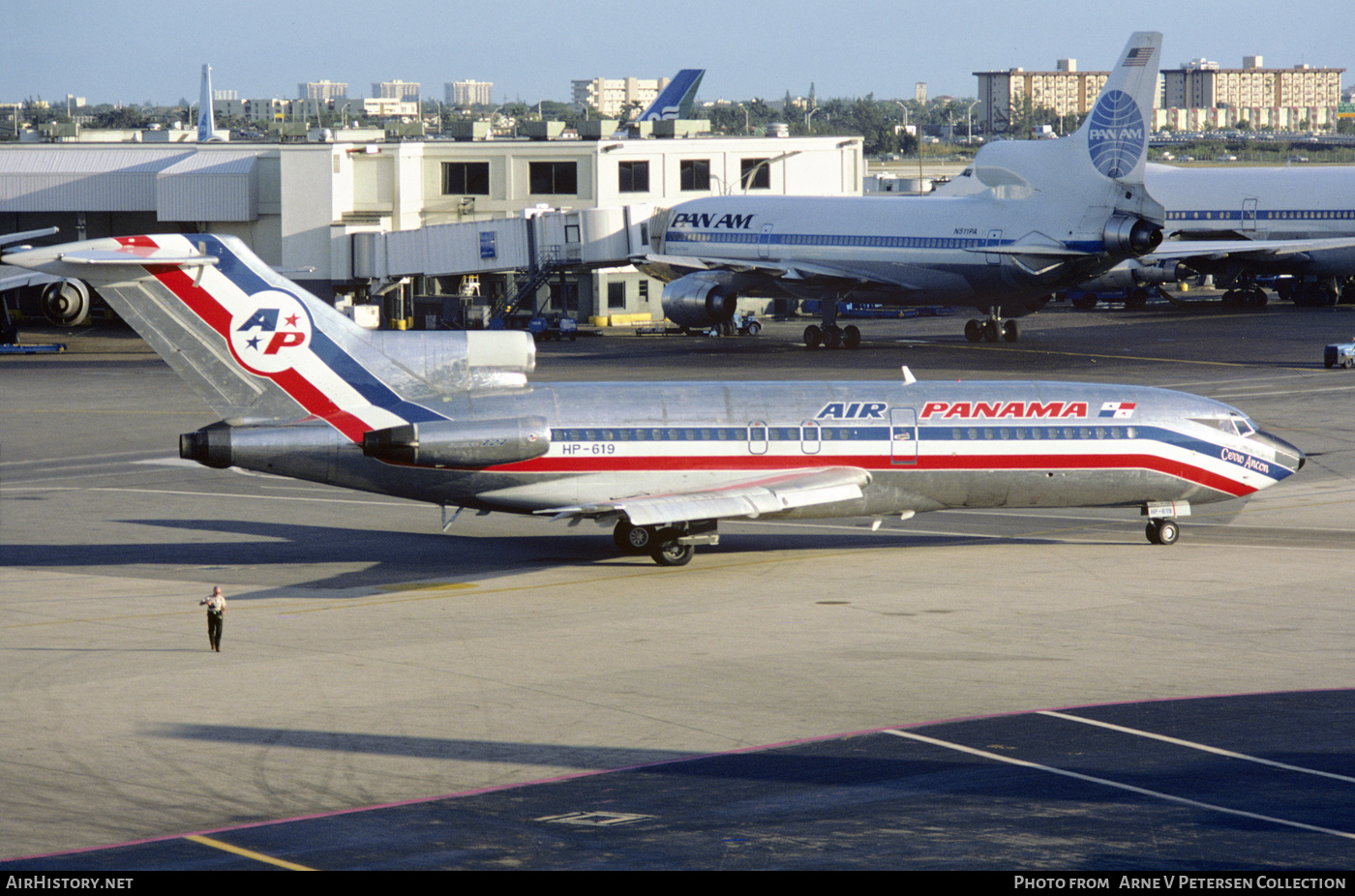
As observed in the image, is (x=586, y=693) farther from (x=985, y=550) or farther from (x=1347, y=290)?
(x=1347, y=290)

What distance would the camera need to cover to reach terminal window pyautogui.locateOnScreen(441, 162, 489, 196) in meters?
100

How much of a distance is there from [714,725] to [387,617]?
1029 cm

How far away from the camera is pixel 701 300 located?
83.8 m

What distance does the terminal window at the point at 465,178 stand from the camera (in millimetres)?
100500

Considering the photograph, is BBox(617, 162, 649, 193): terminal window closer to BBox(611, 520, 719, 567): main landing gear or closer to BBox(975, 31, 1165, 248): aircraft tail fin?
BBox(975, 31, 1165, 248): aircraft tail fin

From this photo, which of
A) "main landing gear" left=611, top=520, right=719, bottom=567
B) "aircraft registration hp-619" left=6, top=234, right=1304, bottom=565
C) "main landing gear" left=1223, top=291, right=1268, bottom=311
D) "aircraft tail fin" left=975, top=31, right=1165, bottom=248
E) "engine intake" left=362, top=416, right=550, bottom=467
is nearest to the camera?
"aircraft registration hp-619" left=6, top=234, right=1304, bottom=565

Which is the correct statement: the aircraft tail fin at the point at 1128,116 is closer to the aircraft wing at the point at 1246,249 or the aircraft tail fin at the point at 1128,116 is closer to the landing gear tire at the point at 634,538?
the aircraft wing at the point at 1246,249

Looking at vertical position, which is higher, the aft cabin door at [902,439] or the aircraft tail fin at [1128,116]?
the aircraft tail fin at [1128,116]

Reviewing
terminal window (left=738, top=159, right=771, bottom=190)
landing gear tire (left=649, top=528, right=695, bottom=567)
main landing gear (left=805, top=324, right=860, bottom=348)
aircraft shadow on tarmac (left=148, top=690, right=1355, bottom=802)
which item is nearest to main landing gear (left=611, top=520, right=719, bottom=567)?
landing gear tire (left=649, top=528, right=695, bottom=567)

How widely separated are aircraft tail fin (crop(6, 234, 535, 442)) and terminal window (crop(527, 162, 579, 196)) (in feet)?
208

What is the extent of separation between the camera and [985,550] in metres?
39.4

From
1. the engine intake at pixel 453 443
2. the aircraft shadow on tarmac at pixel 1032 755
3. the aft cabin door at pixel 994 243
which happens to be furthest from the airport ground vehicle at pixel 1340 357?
the aircraft shadow on tarmac at pixel 1032 755

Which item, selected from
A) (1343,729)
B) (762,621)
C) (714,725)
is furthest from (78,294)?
(1343,729)

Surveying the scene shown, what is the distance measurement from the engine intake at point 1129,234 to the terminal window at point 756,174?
1290 inches
